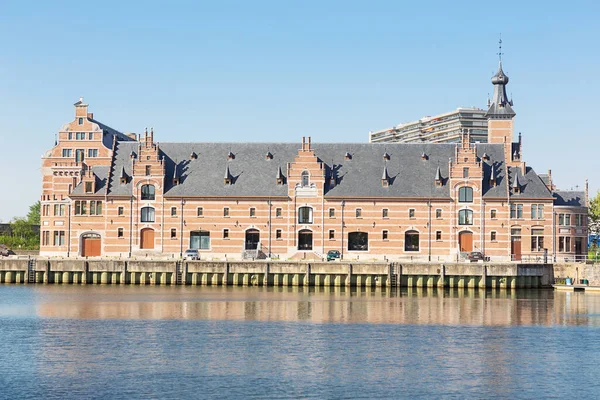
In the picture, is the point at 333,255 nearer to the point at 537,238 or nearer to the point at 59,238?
the point at 537,238

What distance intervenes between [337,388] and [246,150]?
62302mm

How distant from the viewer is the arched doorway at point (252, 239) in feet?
316

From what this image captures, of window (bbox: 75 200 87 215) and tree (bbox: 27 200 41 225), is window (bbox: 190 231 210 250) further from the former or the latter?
tree (bbox: 27 200 41 225)

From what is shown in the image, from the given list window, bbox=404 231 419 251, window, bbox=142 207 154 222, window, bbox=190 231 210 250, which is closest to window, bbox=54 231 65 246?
window, bbox=142 207 154 222

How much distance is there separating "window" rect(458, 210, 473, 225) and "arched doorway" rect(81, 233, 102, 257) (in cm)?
3860

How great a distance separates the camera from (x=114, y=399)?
38.8 m

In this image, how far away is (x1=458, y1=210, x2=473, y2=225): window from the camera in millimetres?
95938

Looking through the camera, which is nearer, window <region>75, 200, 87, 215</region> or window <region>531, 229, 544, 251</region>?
window <region>531, 229, 544, 251</region>

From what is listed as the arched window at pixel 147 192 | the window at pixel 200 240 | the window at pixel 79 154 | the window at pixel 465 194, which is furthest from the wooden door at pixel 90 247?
the window at pixel 465 194

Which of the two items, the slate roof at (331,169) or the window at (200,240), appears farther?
the slate roof at (331,169)

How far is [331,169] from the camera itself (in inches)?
3888

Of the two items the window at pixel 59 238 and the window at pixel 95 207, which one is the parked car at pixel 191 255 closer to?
the window at pixel 95 207

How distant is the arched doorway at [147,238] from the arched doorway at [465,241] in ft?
107

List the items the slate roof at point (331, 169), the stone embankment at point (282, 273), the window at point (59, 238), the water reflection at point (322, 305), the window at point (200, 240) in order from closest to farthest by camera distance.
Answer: the water reflection at point (322, 305) < the stone embankment at point (282, 273) < the window at point (200, 240) < the slate roof at point (331, 169) < the window at point (59, 238)
